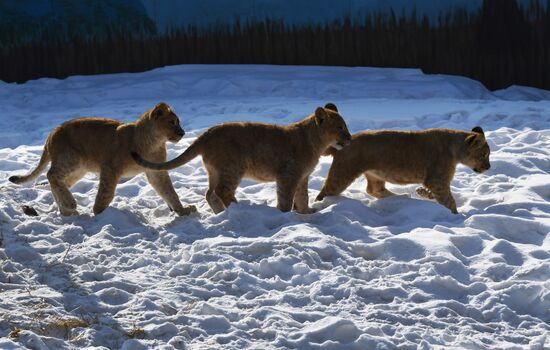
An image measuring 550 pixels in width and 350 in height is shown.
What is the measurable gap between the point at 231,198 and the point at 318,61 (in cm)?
912

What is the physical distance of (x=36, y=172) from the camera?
890 centimetres

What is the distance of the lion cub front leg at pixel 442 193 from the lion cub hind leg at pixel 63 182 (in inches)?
125

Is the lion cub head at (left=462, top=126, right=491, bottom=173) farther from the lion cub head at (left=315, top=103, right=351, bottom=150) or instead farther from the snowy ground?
the lion cub head at (left=315, top=103, right=351, bottom=150)

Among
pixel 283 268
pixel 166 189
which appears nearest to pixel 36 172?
pixel 166 189

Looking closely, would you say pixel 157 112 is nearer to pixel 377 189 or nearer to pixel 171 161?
pixel 171 161

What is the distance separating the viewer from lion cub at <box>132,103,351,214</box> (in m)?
8.27

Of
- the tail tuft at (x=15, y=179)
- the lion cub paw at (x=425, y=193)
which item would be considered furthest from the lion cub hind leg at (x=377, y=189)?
the tail tuft at (x=15, y=179)

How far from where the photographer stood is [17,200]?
29.0 ft

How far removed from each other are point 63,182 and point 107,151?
0.52 m

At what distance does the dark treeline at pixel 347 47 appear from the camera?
1656 centimetres

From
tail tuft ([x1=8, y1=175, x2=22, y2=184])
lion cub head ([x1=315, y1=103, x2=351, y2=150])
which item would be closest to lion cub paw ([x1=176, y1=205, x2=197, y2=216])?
lion cub head ([x1=315, y1=103, x2=351, y2=150])

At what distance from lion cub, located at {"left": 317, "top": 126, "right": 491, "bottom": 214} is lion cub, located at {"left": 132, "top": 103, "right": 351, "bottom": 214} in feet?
0.82

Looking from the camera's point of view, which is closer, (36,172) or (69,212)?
(69,212)

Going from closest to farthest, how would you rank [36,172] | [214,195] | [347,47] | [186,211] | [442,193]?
1. [214,195]
2. [186,211]
3. [442,193]
4. [36,172]
5. [347,47]
